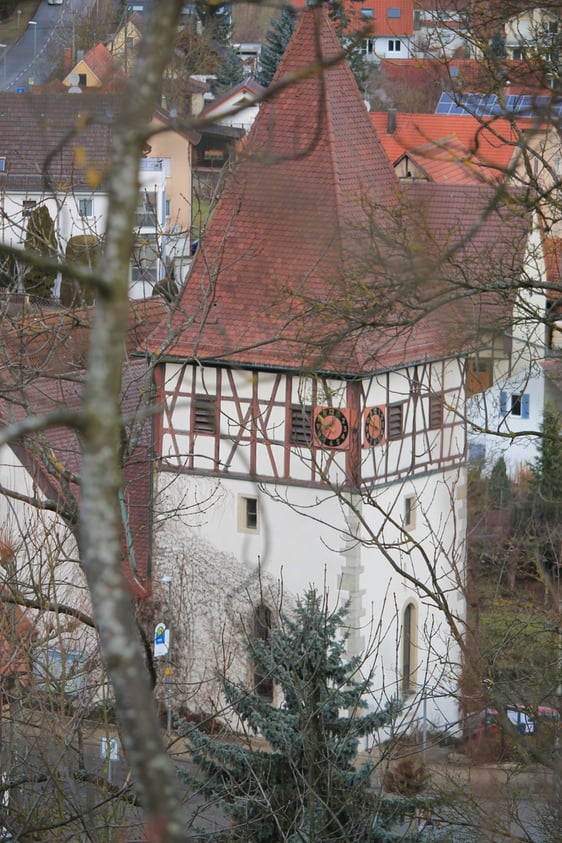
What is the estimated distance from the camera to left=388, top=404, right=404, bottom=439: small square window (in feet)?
85.1

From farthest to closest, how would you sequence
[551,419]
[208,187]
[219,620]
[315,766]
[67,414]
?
[551,419]
[219,620]
[208,187]
[315,766]
[67,414]

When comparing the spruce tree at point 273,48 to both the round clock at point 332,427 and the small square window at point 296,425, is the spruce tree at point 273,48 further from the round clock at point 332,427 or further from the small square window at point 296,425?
the round clock at point 332,427

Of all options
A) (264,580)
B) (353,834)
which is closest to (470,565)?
(264,580)

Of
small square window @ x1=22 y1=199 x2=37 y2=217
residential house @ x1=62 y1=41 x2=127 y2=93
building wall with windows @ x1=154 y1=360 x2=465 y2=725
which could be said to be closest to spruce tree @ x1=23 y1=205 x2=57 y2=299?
small square window @ x1=22 y1=199 x2=37 y2=217

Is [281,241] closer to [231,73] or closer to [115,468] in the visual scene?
[231,73]

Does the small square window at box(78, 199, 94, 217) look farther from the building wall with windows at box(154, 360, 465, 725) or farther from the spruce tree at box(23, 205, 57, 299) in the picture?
the building wall with windows at box(154, 360, 465, 725)

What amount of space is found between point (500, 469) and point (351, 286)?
23.1 meters

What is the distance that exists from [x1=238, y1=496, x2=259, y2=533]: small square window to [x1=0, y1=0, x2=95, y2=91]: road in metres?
13.5

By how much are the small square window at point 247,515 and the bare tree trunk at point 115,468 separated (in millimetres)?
23776

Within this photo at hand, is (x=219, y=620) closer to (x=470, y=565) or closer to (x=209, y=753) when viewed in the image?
(x=470, y=565)

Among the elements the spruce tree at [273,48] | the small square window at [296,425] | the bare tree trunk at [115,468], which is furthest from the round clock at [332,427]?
the bare tree trunk at [115,468]

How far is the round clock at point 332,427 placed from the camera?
2477cm

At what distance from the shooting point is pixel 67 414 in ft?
8.16

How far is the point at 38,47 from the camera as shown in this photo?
1286 centimetres
